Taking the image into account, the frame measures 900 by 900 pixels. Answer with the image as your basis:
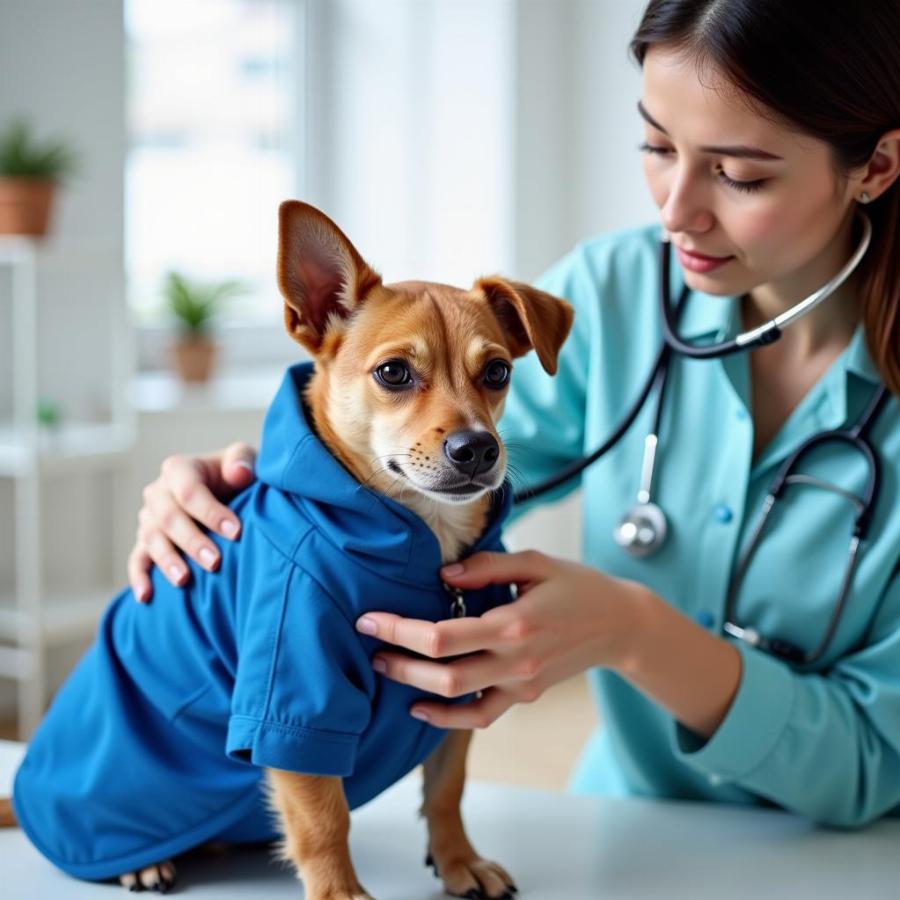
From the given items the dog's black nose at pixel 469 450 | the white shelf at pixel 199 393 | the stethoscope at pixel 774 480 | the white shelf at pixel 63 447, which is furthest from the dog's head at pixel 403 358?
the white shelf at pixel 199 393

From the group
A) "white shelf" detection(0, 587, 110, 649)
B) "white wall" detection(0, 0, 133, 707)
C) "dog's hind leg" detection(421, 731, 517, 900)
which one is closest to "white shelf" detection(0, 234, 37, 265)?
"white wall" detection(0, 0, 133, 707)

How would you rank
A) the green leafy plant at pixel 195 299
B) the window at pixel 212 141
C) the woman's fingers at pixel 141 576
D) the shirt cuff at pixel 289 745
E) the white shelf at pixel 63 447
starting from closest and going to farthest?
the shirt cuff at pixel 289 745
the woman's fingers at pixel 141 576
the white shelf at pixel 63 447
the green leafy plant at pixel 195 299
the window at pixel 212 141

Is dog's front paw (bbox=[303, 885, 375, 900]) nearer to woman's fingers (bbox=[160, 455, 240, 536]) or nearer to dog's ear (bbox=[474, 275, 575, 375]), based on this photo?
woman's fingers (bbox=[160, 455, 240, 536])

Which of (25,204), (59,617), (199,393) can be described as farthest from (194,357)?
(59,617)

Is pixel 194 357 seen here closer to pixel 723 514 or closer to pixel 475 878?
pixel 723 514

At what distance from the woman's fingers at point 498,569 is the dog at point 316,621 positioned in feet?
0.07

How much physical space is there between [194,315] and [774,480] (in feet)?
8.41

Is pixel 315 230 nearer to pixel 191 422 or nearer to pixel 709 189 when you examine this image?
pixel 709 189

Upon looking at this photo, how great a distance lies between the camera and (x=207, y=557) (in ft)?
3.98

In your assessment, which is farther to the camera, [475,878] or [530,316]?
[530,316]

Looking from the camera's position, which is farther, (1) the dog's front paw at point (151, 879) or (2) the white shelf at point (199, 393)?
(2) the white shelf at point (199, 393)

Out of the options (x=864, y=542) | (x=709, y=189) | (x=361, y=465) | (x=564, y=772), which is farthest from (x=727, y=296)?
(x=564, y=772)

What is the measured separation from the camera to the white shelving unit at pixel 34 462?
10.5 ft

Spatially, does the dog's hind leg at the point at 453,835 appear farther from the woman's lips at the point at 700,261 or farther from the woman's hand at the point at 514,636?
the woman's lips at the point at 700,261
